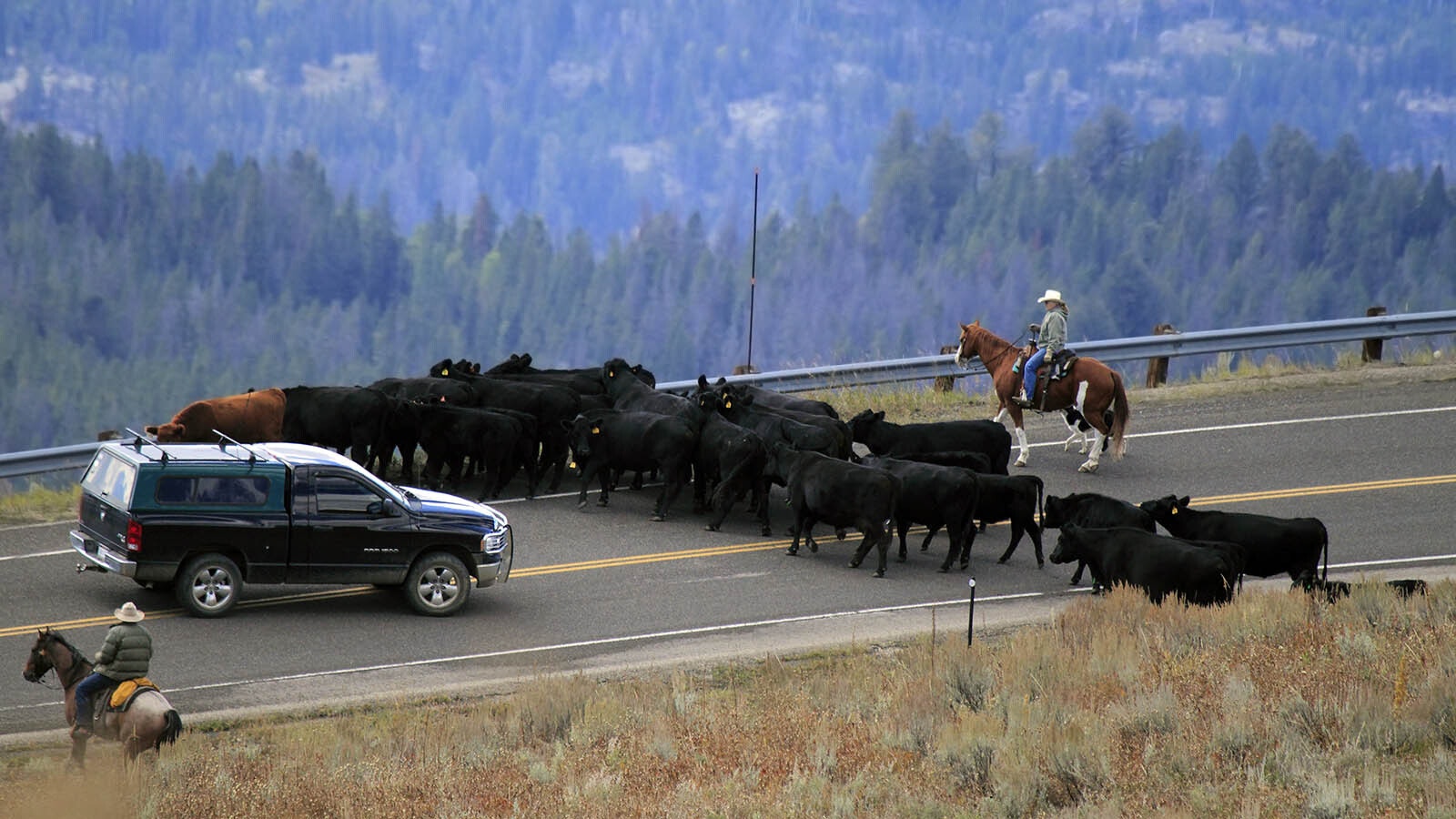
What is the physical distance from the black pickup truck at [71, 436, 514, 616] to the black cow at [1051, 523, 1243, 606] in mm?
6339

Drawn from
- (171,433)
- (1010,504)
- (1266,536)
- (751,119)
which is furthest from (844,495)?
(751,119)

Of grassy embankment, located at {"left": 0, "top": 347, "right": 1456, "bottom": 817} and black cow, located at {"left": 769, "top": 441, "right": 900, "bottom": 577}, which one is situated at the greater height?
black cow, located at {"left": 769, "top": 441, "right": 900, "bottom": 577}

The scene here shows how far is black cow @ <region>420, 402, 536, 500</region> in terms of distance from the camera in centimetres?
2208

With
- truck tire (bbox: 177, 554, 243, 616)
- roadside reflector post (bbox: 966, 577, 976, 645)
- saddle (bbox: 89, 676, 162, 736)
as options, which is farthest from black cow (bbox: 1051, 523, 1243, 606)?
saddle (bbox: 89, 676, 162, 736)

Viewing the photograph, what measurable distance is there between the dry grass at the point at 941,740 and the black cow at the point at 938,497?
3.58m

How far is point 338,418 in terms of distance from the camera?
22.5 m

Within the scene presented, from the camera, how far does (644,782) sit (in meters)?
12.6

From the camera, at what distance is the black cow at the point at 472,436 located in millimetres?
22078

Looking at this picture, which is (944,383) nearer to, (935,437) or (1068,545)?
(935,437)

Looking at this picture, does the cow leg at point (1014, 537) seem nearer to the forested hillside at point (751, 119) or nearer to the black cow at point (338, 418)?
the black cow at point (338, 418)

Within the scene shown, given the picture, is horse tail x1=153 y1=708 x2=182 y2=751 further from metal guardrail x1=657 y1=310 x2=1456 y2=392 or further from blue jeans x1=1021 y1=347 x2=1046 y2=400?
blue jeans x1=1021 y1=347 x2=1046 y2=400

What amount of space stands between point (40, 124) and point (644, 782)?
156 meters

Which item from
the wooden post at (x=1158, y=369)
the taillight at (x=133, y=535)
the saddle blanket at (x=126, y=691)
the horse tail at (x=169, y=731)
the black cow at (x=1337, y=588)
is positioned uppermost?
the wooden post at (x=1158, y=369)

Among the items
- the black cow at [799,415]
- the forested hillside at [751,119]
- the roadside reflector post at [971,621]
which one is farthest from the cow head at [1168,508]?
the forested hillside at [751,119]
